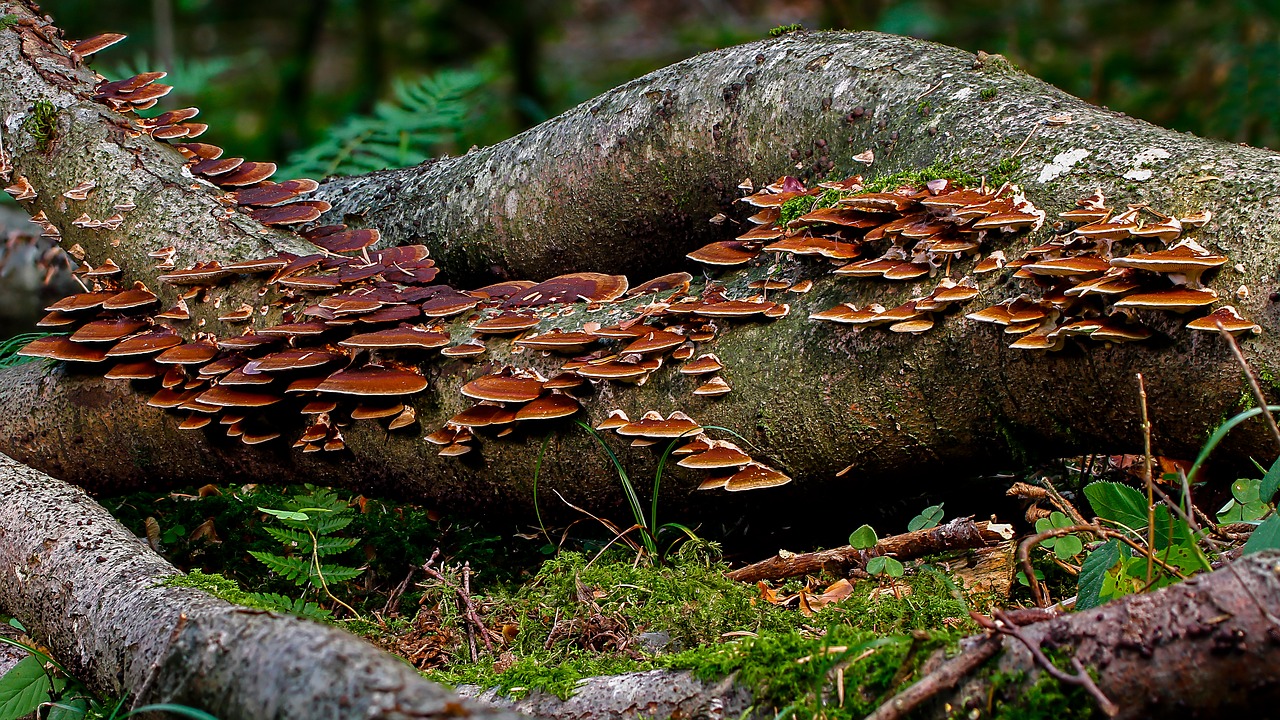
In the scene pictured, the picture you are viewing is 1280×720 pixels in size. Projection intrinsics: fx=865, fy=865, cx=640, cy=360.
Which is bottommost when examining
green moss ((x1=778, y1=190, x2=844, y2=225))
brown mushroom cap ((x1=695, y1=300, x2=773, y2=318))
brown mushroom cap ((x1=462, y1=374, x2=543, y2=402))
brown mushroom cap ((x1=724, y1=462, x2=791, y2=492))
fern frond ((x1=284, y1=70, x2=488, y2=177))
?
brown mushroom cap ((x1=724, y1=462, x2=791, y2=492))

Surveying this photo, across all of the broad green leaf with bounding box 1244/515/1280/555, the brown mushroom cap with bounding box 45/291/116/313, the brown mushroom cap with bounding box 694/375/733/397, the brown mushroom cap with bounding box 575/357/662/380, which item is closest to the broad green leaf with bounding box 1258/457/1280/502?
the broad green leaf with bounding box 1244/515/1280/555

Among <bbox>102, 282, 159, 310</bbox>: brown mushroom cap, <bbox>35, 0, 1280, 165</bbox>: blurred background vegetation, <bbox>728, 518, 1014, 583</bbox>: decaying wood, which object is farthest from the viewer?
<bbox>35, 0, 1280, 165</bbox>: blurred background vegetation

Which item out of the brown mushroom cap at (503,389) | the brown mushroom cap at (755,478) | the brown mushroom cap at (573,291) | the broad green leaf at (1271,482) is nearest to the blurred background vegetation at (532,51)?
the brown mushroom cap at (573,291)

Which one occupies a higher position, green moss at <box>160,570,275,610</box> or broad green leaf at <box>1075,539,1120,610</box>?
green moss at <box>160,570,275,610</box>

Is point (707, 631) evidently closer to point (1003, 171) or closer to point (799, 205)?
point (799, 205)

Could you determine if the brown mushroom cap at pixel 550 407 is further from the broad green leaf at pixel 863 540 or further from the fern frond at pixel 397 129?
the fern frond at pixel 397 129

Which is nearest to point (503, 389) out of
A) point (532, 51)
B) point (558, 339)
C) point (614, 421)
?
point (558, 339)

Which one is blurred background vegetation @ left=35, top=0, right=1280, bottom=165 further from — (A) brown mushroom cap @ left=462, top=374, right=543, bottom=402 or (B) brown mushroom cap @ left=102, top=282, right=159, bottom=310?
(A) brown mushroom cap @ left=462, top=374, right=543, bottom=402
